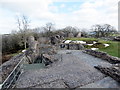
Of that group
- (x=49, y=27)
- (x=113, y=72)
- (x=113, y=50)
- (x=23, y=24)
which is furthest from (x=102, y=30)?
(x=113, y=72)

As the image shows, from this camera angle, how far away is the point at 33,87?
4047mm

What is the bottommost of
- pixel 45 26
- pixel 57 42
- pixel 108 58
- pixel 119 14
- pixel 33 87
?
pixel 33 87

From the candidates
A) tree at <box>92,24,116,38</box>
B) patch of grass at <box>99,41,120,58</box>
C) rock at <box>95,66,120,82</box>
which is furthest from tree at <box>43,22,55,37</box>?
rock at <box>95,66,120,82</box>

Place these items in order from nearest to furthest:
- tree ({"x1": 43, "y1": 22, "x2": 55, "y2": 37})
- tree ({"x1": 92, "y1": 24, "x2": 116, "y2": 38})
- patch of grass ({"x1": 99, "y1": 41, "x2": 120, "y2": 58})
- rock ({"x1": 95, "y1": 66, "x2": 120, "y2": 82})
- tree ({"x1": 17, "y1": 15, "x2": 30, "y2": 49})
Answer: rock ({"x1": 95, "y1": 66, "x2": 120, "y2": 82}), patch of grass ({"x1": 99, "y1": 41, "x2": 120, "y2": 58}), tree ({"x1": 17, "y1": 15, "x2": 30, "y2": 49}), tree ({"x1": 92, "y1": 24, "x2": 116, "y2": 38}), tree ({"x1": 43, "y1": 22, "x2": 55, "y2": 37})

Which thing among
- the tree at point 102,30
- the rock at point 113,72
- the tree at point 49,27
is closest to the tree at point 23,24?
the tree at point 49,27

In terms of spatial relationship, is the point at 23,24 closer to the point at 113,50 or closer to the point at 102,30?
the point at 113,50

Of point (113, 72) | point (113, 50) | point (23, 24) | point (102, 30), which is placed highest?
point (23, 24)

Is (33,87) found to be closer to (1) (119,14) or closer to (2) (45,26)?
(1) (119,14)

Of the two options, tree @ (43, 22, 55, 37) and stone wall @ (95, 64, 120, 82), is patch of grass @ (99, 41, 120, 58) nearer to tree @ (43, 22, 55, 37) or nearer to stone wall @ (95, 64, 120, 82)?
stone wall @ (95, 64, 120, 82)

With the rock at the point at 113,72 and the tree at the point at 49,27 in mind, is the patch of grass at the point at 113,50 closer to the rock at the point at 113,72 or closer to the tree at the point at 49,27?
the rock at the point at 113,72

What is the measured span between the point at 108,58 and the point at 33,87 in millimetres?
5633

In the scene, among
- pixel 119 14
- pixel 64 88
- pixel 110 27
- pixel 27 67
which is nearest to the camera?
pixel 64 88

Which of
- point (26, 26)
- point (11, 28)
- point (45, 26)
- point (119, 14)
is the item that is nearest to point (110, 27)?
point (45, 26)

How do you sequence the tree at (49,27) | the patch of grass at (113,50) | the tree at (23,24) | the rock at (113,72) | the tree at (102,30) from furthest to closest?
the tree at (49,27)
the tree at (102,30)
the tree at (23,24)
the patch of grass at (113,50)
the rock at (113,72)
